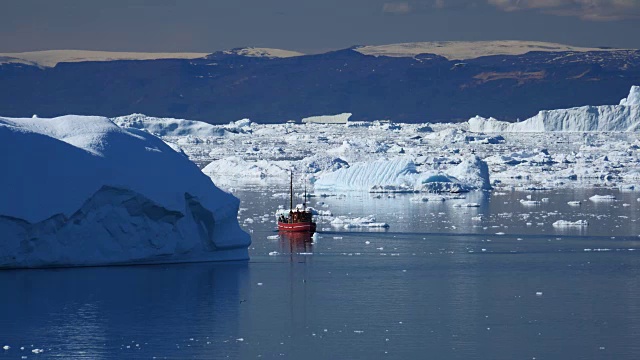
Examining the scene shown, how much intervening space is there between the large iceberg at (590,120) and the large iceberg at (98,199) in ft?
142

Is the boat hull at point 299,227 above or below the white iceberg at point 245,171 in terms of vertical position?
below

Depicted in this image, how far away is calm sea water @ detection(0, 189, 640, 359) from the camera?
1041 centimetres

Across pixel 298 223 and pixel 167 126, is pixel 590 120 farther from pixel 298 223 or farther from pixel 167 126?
pixel 298 223

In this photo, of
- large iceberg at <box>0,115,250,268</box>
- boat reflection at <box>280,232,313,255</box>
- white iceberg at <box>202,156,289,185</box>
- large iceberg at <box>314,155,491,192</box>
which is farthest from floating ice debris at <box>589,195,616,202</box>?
large iceberg at <box>0,115,250,268</box>

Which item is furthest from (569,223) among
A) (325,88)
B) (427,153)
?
(325,88)

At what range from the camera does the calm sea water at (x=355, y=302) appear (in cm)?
1041

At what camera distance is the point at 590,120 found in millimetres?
56312

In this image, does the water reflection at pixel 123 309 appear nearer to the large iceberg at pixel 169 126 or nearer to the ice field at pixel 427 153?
the ice field at pixel 427 153

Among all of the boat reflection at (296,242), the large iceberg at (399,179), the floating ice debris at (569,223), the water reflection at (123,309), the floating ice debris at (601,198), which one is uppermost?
the large iceberg at (399,179)

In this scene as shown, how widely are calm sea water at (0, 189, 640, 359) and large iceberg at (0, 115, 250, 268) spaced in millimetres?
273

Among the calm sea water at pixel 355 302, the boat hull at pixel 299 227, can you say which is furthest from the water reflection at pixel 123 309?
the boat hull at pixel 299 227

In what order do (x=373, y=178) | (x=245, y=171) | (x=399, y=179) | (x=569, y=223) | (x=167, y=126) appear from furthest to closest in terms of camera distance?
(x=167, y=126) < (x=245, y=171) < (x=373, y=178) < (x=399, y=179) < (x=569, y=223)

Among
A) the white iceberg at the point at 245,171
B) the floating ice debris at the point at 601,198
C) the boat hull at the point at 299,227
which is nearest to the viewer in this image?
the boat hull at the point at 299,227

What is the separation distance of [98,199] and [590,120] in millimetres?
45291
